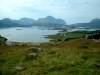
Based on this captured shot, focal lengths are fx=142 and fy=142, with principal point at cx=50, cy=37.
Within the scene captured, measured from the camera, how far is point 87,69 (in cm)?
1378

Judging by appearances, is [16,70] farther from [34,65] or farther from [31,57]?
[31,57]

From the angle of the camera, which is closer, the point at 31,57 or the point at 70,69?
the point at 70,69

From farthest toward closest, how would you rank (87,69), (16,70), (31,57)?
(31,57) → (16,70) → (87,69)

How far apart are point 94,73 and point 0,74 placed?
29.0 ft

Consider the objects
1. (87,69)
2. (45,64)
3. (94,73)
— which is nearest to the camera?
(94,73)

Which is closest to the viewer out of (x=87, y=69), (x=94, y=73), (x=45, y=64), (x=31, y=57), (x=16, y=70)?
(x=94, y=73)

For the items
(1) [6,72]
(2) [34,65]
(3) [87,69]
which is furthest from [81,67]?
(1) [6,72]

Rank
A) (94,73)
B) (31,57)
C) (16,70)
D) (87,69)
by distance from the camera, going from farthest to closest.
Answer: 1. (31,57)
2. (16,70)
3. (87,69)
4. (94,73)

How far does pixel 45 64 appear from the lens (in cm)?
1605

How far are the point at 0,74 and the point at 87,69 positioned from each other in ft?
27.6

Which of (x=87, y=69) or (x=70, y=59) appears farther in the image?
(x=70, y=59)

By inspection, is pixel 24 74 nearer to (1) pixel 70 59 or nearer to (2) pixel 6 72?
(2) pixel 6 72

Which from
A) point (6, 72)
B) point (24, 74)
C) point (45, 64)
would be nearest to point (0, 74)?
point (6, 72)

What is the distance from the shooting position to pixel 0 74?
Answer: 1366cm
